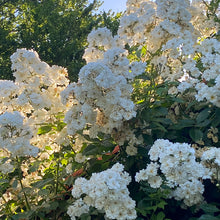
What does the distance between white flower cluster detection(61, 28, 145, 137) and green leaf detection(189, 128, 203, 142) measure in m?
0.28

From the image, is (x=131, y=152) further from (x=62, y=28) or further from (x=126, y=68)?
(x=62, y=28)

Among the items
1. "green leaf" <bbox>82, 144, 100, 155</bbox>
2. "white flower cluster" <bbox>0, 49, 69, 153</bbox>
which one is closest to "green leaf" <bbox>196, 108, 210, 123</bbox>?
"green leaf" <bbox>82, 144, 100, 155</bbox>

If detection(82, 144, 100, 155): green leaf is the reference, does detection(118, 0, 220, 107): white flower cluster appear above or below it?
above

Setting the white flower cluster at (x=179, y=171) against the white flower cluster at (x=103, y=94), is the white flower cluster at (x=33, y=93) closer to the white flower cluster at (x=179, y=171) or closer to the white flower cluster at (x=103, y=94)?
the white flower cluster at (x=103, y=94)

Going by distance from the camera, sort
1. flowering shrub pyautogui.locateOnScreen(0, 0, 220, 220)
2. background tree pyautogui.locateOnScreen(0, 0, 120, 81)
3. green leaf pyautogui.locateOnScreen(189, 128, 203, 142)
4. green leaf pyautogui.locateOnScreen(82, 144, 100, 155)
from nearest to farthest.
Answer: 1. flowering shrub pyautogui.locateOnScreen(0, 0, 220, 220)
2. green leaf pyautogui.locateOnScreen(189, 128, 203, 142)
3. green leaf pyautogui.locateOnScreen(82, 144, 100, 155)
4. background tree pyautogui.locateOnScreen(0, 0, 120, 81)

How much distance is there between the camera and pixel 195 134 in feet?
5.84

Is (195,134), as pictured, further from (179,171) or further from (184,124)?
(179,171)

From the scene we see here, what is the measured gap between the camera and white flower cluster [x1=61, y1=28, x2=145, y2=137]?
1653 millimetres

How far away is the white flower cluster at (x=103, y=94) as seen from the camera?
5.42 ft

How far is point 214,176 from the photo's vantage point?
1405 millimetres

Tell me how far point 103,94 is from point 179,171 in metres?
0.54

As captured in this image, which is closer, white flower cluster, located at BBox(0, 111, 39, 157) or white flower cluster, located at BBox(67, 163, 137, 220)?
white flower cluster, located at BBox(67, 163, 137, 220)

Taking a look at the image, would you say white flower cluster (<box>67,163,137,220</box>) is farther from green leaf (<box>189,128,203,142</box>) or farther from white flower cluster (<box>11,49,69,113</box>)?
white flower cluster (<box>11,49,69,113</box>)

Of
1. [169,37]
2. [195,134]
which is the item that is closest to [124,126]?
[195,134]
